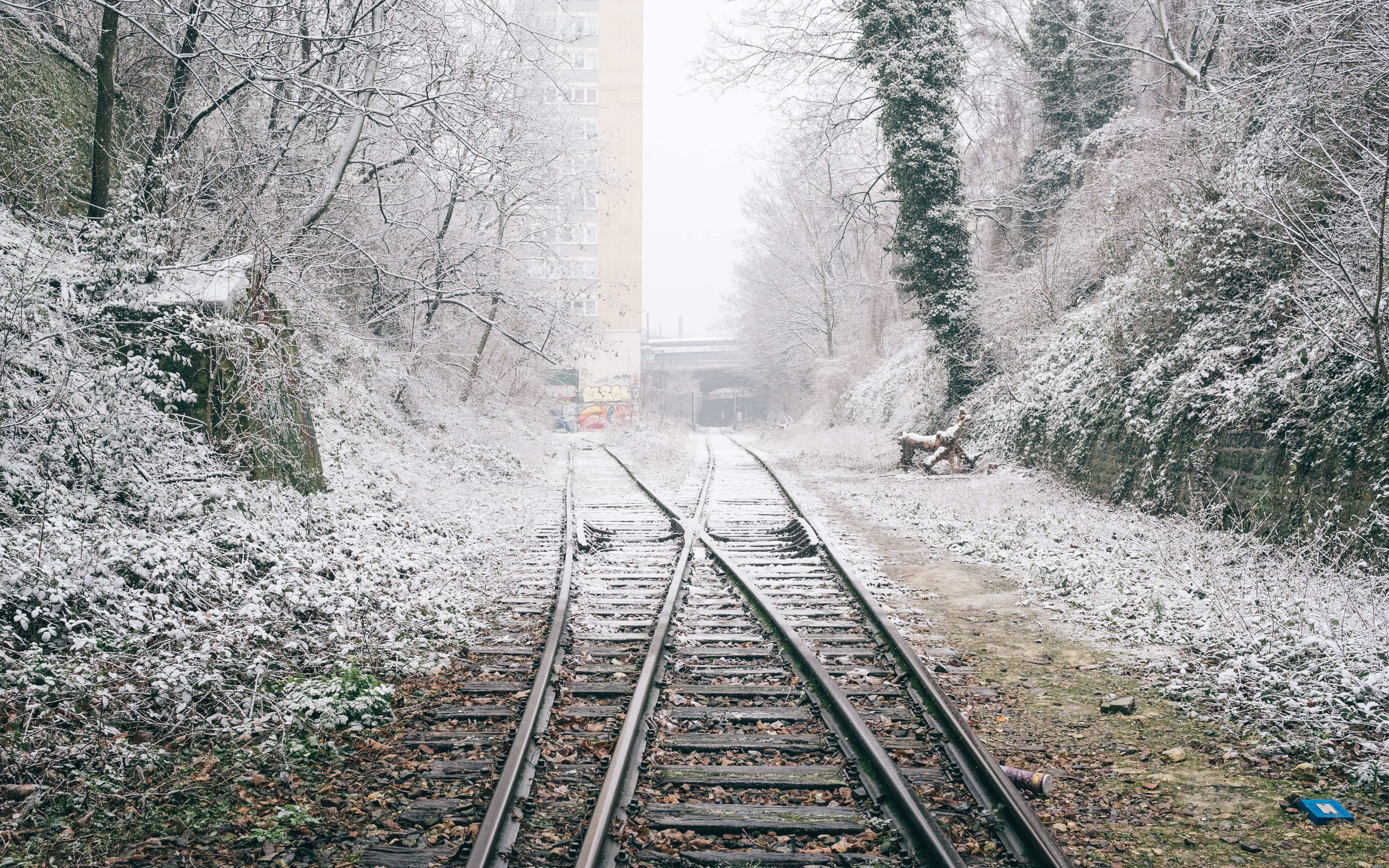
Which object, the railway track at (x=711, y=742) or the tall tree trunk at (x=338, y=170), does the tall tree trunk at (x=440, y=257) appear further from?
the railway track at (x=711, y=742)

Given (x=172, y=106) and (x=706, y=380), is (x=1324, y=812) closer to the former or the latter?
(x=172, y=106)

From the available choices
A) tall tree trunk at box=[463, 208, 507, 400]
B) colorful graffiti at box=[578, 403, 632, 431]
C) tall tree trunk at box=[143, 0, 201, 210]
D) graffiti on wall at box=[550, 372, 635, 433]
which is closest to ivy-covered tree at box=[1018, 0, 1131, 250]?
tall tree trunk at box=[463, 208, 507, 400]

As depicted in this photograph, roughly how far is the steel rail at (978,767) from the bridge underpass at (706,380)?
2371 inches

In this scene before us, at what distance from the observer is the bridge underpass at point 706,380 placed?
7150cm

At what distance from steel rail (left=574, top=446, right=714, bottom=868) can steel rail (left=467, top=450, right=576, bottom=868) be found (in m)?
0.39

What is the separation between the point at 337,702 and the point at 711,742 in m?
2.33

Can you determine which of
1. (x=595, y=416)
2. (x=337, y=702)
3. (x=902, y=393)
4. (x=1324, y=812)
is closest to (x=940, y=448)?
(x=902, y=393)

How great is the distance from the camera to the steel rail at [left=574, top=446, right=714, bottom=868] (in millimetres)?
3549

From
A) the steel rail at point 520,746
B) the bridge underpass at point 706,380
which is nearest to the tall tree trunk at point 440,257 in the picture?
the steel rail at point 520,746

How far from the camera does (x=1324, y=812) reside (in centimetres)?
404

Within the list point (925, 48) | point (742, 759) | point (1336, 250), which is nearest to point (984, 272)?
point (925, 48)

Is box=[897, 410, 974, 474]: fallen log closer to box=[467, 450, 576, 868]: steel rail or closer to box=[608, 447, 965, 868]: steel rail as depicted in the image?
box=[608, 447, 965, 868]: steel rail

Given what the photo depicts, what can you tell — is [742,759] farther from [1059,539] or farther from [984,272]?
[984,272]

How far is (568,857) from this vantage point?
3.64m
